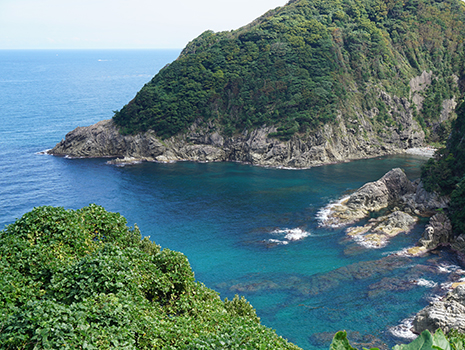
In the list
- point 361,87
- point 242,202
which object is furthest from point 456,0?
point 242,202

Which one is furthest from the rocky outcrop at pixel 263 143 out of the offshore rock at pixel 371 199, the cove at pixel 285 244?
the offshore rock at pixel 371 199

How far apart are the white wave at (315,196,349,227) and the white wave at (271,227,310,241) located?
4.54 m

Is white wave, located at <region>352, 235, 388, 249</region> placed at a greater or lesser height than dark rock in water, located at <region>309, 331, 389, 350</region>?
greater

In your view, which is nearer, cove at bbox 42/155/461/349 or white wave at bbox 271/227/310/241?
cove at bbox 42/155/461/349

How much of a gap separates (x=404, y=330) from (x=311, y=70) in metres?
89.8

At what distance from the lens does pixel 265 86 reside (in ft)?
383

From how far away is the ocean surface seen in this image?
4572 centimetres

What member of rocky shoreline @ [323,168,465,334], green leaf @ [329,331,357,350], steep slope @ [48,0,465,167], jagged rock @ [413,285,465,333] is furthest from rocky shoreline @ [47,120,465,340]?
green leaf @ [329,331,357,350]

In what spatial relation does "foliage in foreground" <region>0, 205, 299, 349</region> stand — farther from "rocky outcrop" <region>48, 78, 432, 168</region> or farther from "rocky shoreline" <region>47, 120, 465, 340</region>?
"rocky outcrop" <region>48, 78, 432, 168</region>

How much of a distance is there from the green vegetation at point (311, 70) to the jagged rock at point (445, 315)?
67545mm

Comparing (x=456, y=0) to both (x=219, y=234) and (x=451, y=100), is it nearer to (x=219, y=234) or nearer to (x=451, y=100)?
(x=451, y=100)

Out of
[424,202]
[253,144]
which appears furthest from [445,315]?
[253,144]

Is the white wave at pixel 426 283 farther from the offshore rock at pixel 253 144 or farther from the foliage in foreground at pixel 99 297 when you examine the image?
the offshore rock at pixel 253 144

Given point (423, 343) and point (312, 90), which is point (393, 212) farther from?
point (423, 343)
